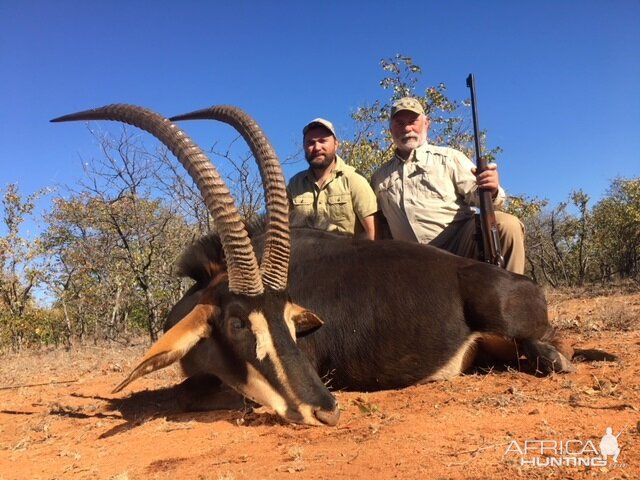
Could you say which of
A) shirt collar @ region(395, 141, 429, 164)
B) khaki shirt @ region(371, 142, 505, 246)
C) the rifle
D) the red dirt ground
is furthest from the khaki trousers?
the red dirt ground

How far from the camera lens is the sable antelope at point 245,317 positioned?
3.26 m

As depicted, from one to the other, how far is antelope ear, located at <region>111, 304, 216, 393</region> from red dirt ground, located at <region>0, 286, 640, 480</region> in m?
0.45

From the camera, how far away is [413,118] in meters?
6.30

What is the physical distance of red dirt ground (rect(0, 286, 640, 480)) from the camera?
2.43 meters

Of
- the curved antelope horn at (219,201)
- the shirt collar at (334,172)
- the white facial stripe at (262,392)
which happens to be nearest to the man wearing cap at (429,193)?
the shirt collar at (334,172)

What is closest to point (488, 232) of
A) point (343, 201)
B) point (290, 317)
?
point (343, 201)

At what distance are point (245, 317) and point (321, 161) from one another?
345 centimetres

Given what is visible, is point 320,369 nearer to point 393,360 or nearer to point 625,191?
point 393,360

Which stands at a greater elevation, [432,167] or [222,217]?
[432,167]

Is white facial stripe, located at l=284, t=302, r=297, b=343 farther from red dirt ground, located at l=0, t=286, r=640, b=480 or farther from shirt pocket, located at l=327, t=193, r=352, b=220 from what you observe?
shirt pocket, located at l=327, t=193, r=352, b=220

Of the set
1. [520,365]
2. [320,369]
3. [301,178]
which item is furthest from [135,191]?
[520,365]

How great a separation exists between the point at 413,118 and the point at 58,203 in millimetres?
15883

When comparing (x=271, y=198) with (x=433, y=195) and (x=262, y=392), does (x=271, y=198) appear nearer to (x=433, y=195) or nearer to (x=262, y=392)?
(x=262, y=392)

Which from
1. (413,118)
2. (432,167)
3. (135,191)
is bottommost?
(432,167)
